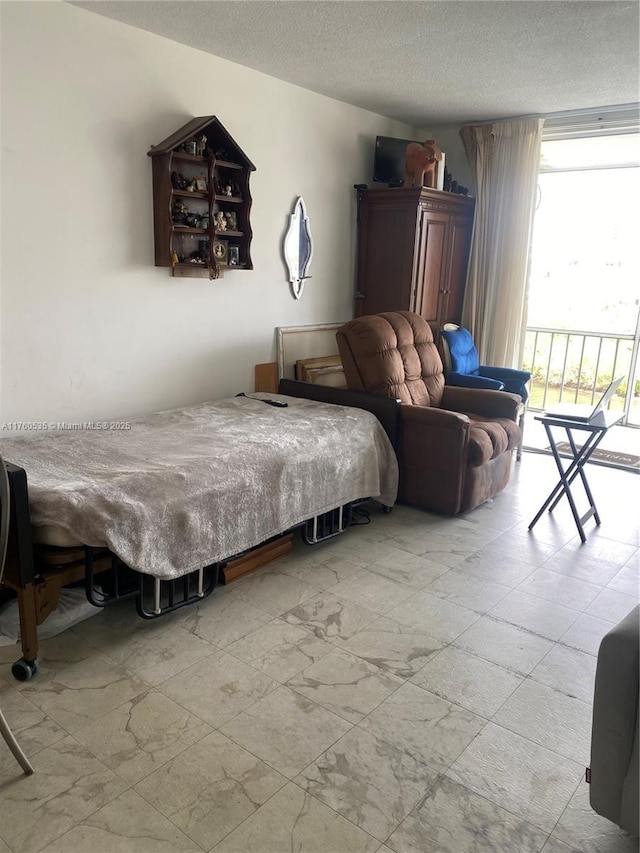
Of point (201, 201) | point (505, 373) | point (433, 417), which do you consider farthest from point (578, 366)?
point (201, 201)

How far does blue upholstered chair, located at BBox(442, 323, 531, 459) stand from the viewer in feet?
14.9

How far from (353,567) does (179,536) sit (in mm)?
944

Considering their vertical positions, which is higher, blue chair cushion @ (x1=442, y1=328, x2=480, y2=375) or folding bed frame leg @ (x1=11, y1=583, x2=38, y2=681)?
blue chair cushion @ (x1=442, y1=328, x2=480, y2=375)

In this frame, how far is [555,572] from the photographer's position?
2.94 meters

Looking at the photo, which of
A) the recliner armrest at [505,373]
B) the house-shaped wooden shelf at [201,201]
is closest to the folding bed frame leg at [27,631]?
the house-shaped wooden shelf at [201,201]

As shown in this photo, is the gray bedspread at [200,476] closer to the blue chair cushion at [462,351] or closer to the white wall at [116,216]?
the white wall at [116,216]

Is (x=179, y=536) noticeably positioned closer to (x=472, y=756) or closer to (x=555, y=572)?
(x=472, y=756)

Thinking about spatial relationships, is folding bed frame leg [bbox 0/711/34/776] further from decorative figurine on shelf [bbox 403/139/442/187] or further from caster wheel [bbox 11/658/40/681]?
decorative figurine on shelf [bbox 403/139/442/187]

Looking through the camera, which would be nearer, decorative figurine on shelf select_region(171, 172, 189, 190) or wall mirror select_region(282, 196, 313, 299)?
decorative figurine on shelf select_region(171, 172, 189, 190)

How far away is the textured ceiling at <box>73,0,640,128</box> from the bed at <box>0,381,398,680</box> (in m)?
1.85

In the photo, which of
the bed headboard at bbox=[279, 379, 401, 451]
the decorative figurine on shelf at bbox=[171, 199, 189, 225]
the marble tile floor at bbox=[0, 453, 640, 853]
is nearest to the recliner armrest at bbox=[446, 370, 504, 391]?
the bed headboard at bbox=[279, 379, 401, 451]

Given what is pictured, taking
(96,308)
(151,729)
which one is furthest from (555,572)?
(96,308)

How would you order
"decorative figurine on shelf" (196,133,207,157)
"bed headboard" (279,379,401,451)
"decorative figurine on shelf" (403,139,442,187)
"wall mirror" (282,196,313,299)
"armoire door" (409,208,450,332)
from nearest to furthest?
"decorative figurine on shelf" (196,133,207,157) < "bed headboard" (279,379,401,451) < "wall mirror" (282,196,313,299) < "decorative figurine on shelf" (403,139,442,187) < "armoire door" (409,208,450,332)

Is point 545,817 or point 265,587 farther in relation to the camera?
point 265,587
